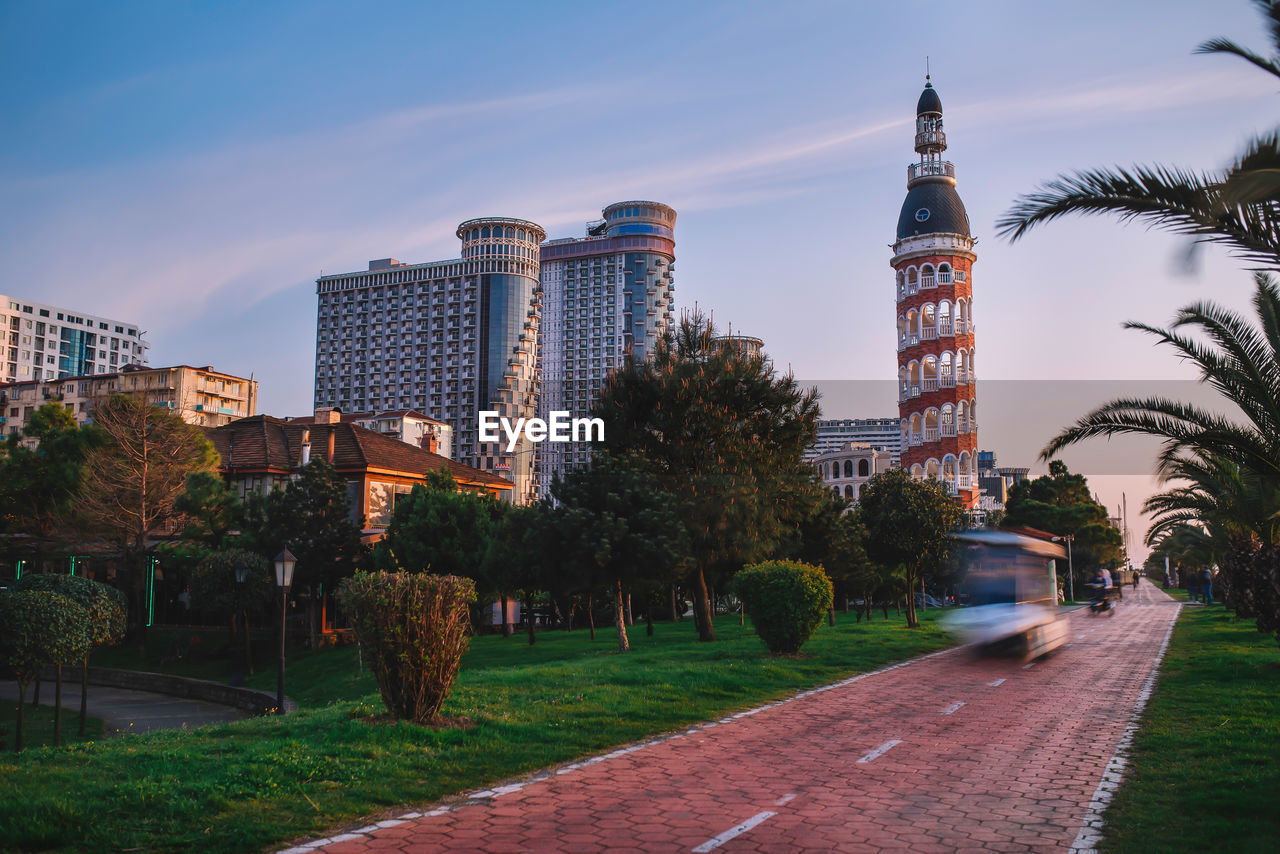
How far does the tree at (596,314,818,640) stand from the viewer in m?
27.2

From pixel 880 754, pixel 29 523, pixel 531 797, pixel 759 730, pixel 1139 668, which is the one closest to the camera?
pixel 531 797

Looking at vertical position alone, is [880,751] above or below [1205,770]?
below

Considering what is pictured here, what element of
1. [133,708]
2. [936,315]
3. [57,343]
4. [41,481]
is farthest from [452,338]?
[133,708]

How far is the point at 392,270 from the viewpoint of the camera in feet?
603

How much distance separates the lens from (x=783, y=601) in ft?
69.9

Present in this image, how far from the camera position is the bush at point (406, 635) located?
10719 millimetres

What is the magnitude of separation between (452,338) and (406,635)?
169040 millimetres

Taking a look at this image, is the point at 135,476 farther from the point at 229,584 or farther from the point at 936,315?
the point at 936,315

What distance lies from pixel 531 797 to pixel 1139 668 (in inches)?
684

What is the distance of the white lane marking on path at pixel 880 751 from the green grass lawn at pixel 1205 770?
8.46 feet

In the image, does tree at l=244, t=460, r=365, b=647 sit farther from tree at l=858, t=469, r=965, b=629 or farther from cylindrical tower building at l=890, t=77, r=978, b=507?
cylindrical tower building at l=890, t=77, r=978, b=507

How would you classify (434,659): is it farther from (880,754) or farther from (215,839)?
(880,754)

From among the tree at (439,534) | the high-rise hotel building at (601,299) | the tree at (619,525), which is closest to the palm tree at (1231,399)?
the tree at (619,525)

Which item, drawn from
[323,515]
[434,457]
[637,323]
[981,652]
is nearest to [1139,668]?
[981,652]
